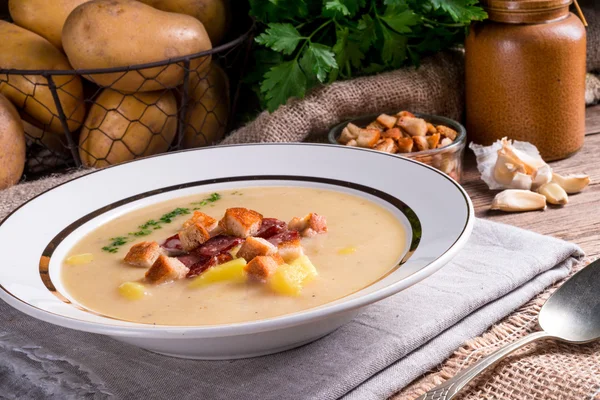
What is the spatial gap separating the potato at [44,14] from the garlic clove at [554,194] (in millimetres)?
1278

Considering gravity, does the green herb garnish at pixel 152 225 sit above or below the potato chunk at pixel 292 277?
below

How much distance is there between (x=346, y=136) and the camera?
6.43 ft

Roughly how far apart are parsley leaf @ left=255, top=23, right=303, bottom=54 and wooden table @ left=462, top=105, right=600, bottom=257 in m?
0.56

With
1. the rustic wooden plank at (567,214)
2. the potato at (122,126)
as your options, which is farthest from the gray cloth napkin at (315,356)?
the potato at (122,126)

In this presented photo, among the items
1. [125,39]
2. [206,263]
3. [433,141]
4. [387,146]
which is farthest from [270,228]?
[125,39]

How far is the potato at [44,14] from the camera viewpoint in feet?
6.63

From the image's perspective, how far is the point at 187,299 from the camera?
1.16 metres

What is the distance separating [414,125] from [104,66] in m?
0.78

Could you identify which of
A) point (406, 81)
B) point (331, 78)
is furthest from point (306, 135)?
point (406, 81)

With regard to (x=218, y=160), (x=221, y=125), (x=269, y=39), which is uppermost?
(x=269, y=39)

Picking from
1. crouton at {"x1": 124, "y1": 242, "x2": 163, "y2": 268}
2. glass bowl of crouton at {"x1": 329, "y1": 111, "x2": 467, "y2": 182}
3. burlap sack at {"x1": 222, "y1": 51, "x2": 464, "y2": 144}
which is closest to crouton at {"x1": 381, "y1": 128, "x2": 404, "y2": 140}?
glass bowl of crouton at {"x1": 329, "y1": 111, "x2": 467, "y2": 182}

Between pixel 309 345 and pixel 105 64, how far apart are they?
1033 mm

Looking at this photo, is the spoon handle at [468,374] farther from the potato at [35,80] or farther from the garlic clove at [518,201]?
the potato at [35,80]

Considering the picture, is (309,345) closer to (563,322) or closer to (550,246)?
(563,322)
